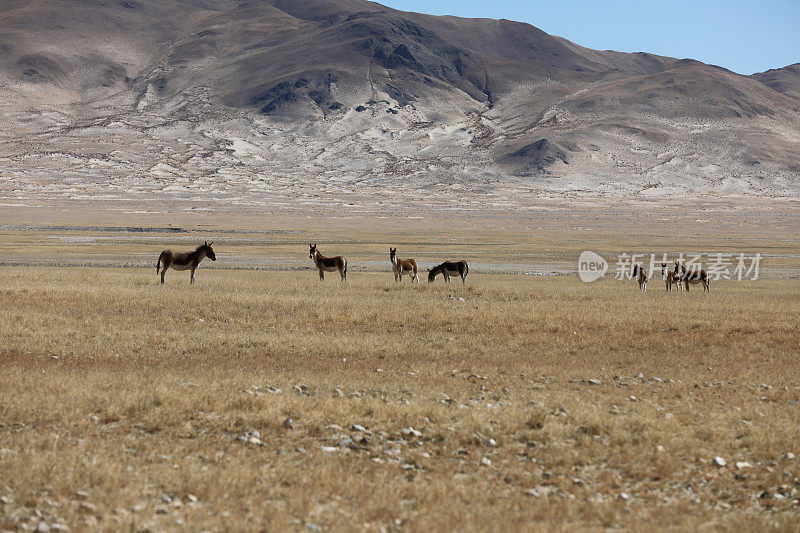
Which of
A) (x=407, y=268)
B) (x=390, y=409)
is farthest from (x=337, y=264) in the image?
(x=390, y=409)

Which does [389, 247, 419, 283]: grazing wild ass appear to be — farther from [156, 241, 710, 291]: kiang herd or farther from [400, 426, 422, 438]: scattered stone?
[400, 426, 422, 438]: scattered stone

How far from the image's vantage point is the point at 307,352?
53.8 ft

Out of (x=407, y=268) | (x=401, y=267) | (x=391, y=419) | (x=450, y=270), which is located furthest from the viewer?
(x=450, y=270)

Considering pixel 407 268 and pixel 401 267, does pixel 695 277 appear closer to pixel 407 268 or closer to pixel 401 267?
pixel 407 268

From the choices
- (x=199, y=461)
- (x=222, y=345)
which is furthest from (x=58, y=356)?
(x=199, y=461)

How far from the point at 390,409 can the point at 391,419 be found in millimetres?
367

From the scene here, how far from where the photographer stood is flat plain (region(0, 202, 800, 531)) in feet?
24.2

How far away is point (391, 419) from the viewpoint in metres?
10.4

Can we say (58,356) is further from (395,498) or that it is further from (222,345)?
(395,498)

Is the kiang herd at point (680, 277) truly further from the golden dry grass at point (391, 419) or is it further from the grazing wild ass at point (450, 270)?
the golden dry grass at point (391, 419)

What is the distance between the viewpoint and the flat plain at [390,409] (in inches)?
291

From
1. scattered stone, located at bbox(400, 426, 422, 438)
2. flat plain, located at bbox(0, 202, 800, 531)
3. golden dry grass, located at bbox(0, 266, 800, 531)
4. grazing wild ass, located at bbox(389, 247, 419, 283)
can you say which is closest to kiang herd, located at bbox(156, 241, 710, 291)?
grazing wild ass, located at bbox(389, 247, 419, 283)

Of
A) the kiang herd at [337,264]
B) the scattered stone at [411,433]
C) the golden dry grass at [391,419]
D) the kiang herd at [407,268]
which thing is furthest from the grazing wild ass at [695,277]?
the scattered stone at [411,433]

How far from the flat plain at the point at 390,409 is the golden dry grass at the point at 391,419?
0.14 feet
